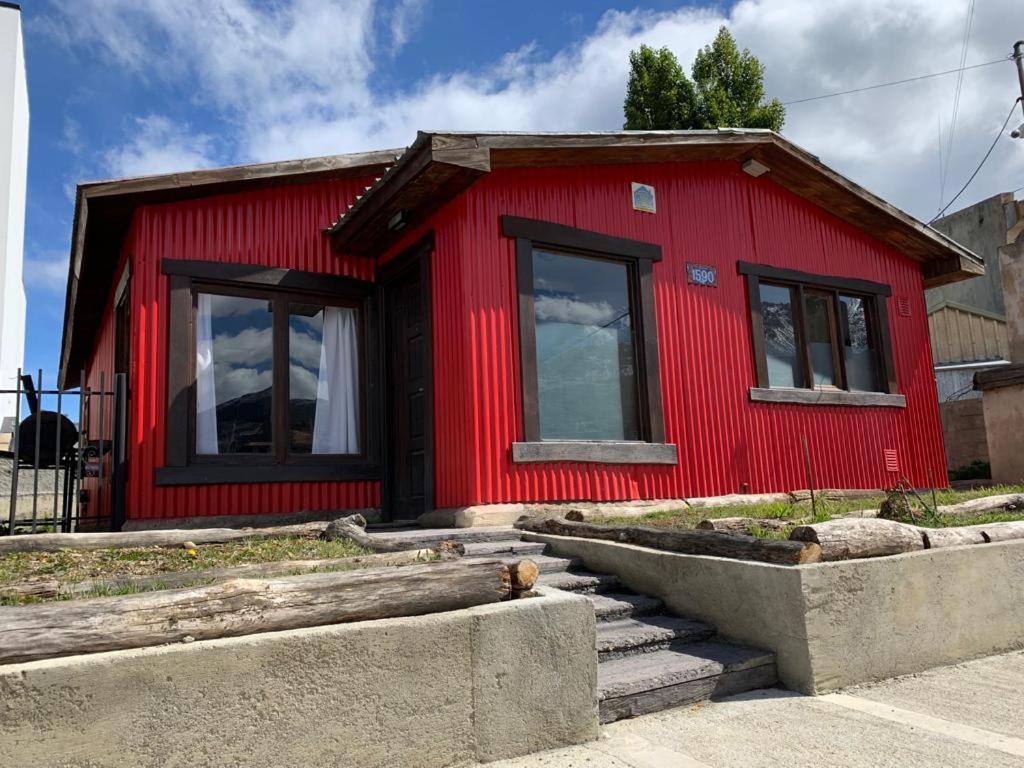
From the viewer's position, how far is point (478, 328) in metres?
6.88

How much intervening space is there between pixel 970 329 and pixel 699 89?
10.5m

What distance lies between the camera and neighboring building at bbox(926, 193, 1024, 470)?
12.7 metres

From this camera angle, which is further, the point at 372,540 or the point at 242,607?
the point at 372,540

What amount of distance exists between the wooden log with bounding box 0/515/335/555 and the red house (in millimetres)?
1227

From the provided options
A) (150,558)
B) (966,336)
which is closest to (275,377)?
(150,558)

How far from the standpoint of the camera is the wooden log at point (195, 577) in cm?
350

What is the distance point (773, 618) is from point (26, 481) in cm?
1861

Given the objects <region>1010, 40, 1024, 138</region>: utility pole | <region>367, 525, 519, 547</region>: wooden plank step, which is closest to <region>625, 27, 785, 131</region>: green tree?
<region>1010, 40, 1024, 138</region>: utility pole

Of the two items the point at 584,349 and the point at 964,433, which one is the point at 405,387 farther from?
the point at 964,433

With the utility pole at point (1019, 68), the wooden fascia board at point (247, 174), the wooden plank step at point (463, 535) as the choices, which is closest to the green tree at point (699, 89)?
the utility pole at point (1019, 68)

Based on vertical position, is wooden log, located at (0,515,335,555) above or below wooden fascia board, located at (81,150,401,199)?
below

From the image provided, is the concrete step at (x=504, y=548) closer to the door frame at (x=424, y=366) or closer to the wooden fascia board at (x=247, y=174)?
the door frame at (x=424, y=366)

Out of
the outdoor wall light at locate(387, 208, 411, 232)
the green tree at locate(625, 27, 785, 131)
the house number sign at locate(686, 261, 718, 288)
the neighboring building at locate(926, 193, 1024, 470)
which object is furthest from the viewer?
the green tree at locate(625, 27, 785, 131)

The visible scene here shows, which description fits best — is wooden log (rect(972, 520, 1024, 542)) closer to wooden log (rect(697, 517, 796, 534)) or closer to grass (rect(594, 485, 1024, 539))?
grass (rect(594, 485, 1024, 539))
